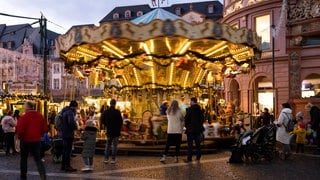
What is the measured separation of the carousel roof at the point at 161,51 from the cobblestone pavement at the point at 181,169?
372 centimetres

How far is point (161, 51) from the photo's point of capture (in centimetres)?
1684

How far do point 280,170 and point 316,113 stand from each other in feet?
21.3

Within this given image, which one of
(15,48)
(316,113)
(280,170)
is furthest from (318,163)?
(15,48)

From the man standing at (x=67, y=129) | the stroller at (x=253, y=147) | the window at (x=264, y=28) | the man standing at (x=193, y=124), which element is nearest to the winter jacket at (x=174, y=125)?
the man standing at (x=193, y=124)

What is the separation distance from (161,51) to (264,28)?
17943 mm

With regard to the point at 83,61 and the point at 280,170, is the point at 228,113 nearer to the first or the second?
the point at 83,61

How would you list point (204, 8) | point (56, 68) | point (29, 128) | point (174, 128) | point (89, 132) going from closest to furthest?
point (29, 128) < point (89, 132) < point (174, 128) < point (204, 8) < point (56, 68)

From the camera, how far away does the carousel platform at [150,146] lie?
14.6m

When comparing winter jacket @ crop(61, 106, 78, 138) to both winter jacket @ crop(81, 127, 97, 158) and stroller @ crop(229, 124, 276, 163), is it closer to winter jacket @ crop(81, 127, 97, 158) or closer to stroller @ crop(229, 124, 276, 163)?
winter jacket @ crop(81, 127, 97, 158)

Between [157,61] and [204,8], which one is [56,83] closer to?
[204,8]

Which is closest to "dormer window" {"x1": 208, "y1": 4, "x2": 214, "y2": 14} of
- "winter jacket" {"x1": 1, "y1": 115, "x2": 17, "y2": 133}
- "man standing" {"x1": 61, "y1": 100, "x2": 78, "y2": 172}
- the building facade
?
the building facade

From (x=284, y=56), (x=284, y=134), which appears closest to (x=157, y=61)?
(x=284, y=134)

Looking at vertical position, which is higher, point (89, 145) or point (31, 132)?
point (31, 132)

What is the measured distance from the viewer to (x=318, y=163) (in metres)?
13.1
